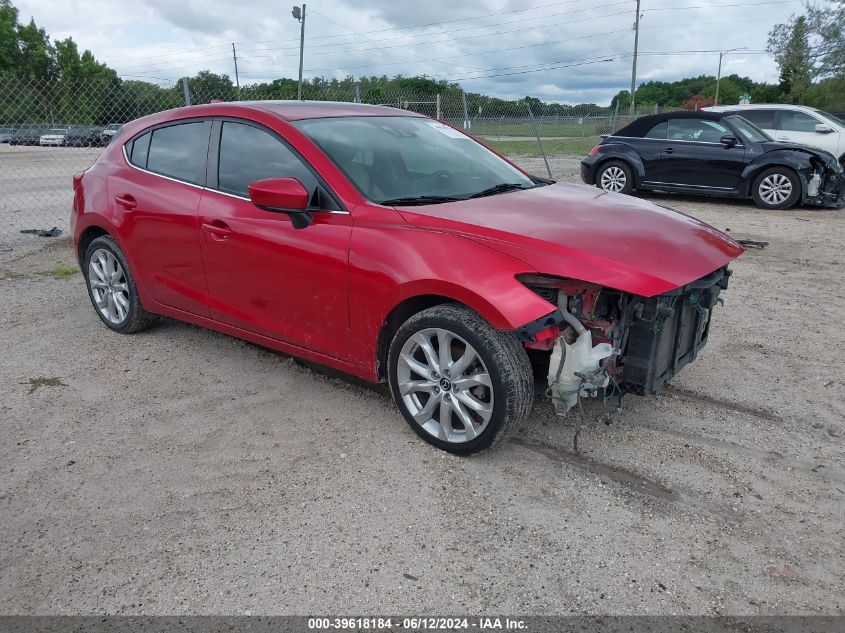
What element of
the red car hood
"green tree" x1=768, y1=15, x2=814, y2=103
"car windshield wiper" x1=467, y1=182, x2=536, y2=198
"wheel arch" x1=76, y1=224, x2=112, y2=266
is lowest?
"wheel arch" x1=76, y1=224, x2=112, y2=266

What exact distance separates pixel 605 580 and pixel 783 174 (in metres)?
10.4

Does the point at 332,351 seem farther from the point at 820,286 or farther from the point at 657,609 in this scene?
the point at 820,286

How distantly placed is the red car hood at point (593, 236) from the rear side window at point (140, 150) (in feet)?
7.46

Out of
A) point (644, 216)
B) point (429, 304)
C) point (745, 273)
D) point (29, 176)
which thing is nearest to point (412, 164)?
point (429, 304)

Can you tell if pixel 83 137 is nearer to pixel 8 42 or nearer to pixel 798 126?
pixel 798 126

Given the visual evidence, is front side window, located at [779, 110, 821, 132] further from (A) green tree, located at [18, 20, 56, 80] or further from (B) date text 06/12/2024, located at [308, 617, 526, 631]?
(A) green tree, located at [18, 20, 56, 80]

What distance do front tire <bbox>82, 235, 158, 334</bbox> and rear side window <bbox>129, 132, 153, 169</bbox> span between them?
0.62 m

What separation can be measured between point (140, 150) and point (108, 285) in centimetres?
106

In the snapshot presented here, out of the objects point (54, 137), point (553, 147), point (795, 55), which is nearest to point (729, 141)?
point (54, 137)

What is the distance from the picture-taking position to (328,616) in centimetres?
233

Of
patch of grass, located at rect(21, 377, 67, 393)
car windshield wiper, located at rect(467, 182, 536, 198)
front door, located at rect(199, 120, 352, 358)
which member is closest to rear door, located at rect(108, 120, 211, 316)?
front door, located at rect(199, 120, 352, 358)

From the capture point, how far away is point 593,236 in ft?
10.4

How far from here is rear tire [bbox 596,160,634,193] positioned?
12109mm

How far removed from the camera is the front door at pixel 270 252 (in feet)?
11.6
